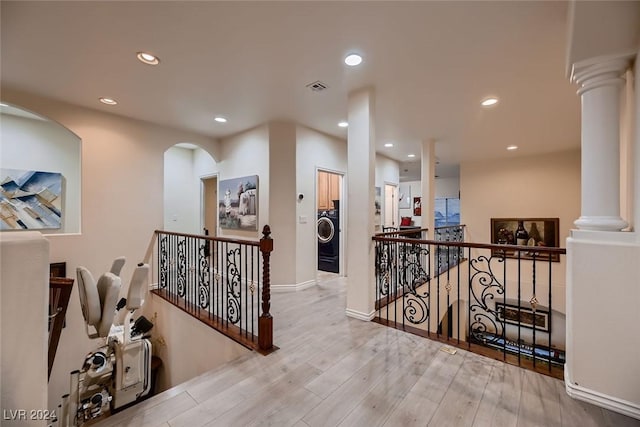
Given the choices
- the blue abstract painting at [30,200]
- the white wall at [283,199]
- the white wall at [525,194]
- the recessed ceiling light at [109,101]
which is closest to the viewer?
the recessed ceiling light at [109,101]

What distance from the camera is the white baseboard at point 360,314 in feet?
9.78

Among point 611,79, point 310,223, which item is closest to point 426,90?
point 611,79

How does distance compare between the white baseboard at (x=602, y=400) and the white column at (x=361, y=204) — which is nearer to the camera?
the white baseboard at (x=602, y=400)

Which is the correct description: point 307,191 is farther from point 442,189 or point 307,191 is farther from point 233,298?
point 442,189

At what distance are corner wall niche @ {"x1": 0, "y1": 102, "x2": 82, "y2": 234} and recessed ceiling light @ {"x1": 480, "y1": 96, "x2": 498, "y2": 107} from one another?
5473mm

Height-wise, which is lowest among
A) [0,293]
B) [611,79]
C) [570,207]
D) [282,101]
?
[0,293]

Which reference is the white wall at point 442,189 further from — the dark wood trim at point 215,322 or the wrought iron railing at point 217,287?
the dark wood trim at point 215,322

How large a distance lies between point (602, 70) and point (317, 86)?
229 cm

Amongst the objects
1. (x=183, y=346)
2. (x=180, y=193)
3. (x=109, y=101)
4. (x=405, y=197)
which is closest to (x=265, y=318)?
(x=183, y=346)

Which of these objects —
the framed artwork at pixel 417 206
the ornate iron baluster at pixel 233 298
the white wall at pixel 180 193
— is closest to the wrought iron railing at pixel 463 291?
the ornate iron baluster at pixel 233 298

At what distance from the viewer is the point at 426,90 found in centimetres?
315

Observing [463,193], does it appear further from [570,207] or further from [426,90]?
[426,90]

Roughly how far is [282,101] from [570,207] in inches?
265

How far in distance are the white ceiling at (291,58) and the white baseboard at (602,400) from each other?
2568 millimetres
